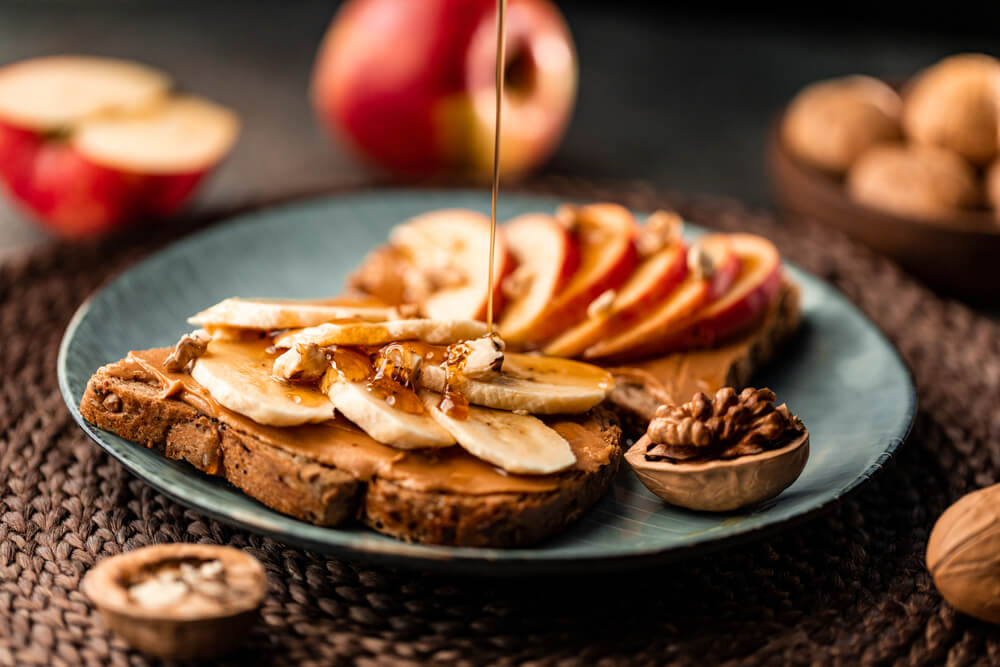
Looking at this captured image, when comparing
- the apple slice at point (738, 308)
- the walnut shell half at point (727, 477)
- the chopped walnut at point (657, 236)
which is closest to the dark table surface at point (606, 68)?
the chopped walnut at point (657, 236)

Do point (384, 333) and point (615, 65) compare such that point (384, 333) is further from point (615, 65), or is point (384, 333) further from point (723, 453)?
point (615, 65)

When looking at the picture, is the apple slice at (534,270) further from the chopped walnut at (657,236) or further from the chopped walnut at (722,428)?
the chopped walnut at (722,428)

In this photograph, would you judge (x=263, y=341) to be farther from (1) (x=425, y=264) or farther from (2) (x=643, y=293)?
(2) (x=643, y=293)

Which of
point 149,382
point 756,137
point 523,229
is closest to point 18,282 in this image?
point 149,382

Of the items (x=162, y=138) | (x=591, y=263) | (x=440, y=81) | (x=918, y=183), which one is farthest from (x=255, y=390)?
(x=918, y=183)

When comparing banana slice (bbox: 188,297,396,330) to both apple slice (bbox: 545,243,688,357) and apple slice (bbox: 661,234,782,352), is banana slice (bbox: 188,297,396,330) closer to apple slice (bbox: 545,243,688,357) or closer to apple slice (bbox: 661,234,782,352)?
apple slice (bbox: 545,243,688,357)

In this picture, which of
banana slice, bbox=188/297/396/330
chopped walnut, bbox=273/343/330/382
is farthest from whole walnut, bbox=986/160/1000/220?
chopped walnut, bbox=273/343/330/382
